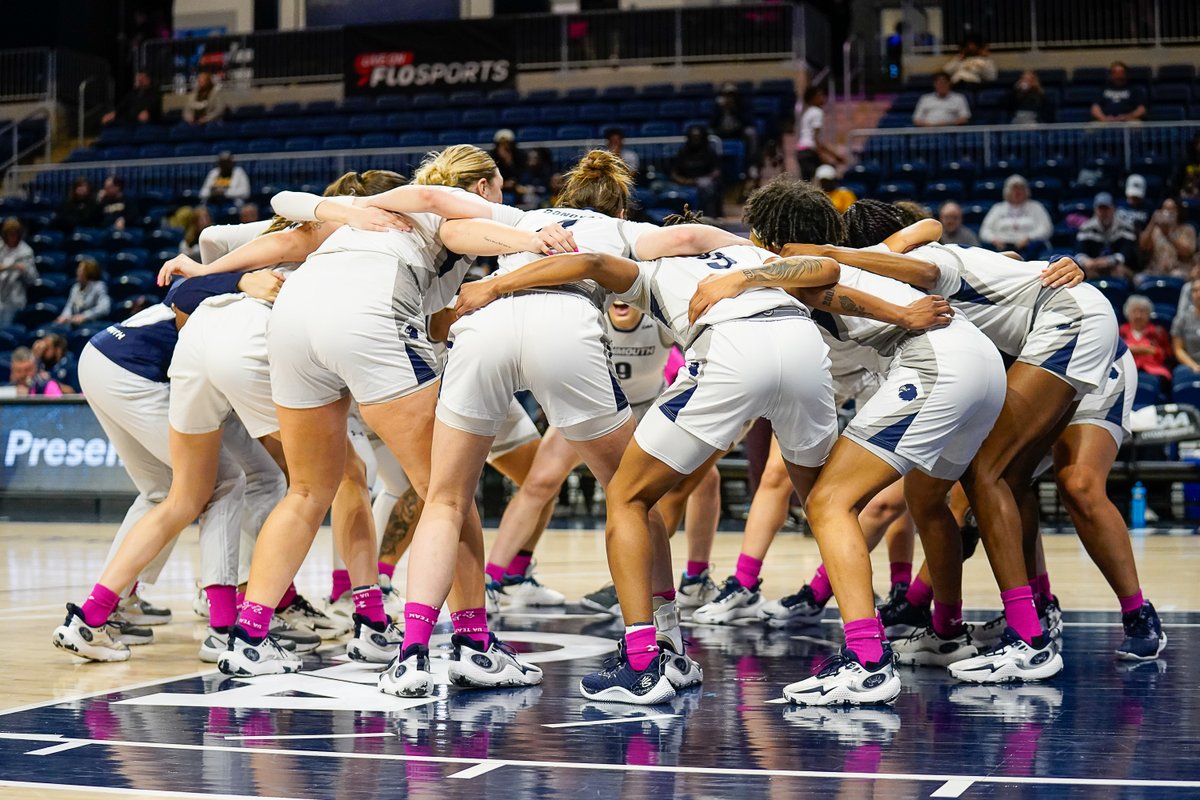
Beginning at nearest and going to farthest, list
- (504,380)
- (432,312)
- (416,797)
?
(416,797) < (504,380) < (432,312)

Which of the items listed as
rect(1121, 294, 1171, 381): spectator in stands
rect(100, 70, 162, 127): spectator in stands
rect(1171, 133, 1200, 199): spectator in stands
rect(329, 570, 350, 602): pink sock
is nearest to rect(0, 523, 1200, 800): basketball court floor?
rect(329, 570, 350, 602): pink sock

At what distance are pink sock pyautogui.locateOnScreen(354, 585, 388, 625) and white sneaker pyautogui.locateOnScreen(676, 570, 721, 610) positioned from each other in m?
1.73

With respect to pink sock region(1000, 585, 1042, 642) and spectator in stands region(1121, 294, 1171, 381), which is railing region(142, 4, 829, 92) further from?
pink sock region(1000, 585, 1042, 642)

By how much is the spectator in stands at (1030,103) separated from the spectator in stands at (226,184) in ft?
28.3

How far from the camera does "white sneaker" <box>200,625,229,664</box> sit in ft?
16.9

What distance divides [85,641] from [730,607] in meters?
2.54

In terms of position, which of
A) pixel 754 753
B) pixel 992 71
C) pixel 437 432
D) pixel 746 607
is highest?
pixel 992 71

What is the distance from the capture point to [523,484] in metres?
6.39

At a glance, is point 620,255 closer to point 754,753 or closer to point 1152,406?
point 754,753

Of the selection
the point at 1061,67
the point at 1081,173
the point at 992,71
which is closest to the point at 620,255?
the point at 1081,173

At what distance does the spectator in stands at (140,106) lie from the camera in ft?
68.2

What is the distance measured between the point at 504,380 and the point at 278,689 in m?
1.23

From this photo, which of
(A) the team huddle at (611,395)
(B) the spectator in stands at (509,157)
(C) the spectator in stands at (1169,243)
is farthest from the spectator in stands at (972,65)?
(A) the team huddle at (611,395)

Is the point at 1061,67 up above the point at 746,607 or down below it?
above
